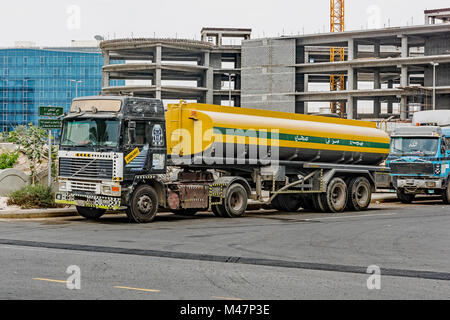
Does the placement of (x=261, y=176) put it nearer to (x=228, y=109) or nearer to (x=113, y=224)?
(x=228, y=109)

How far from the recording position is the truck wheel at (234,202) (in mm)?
20953

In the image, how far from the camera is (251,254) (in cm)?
1261

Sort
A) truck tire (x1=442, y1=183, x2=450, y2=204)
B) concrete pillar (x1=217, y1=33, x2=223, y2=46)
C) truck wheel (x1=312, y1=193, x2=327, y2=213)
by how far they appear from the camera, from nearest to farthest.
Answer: truck wheel (x1=312, y1=193, x2=327, y2=213), truck tire (x1=442, y1=183, x2=450, y2=204), concrete pillar (x1=217, y1=33, x2=223, y2=46)

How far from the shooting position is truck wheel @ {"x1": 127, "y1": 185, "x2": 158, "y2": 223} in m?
18.3

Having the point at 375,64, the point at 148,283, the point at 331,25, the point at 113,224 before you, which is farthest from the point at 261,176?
the point at 331,25

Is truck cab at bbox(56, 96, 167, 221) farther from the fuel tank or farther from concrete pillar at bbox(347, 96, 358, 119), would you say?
concrete pillar at bbox(347, 96, 358, 119)

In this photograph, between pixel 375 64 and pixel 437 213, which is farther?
pixel 375 64

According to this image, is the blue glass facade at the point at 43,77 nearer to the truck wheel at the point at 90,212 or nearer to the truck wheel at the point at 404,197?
the truck wheel at the point at 404,197

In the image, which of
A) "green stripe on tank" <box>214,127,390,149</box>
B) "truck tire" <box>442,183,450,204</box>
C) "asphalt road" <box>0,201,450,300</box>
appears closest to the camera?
"asphalt road" <box>0,201,450,300</box>

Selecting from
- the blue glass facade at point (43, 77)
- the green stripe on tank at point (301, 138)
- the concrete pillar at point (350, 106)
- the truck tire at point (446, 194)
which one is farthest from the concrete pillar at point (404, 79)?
the blue glass facade at point (43, 77)

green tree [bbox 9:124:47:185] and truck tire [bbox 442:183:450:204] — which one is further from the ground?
green tree [bbox 9:124:47:185]

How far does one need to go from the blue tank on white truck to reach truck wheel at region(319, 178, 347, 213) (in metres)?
5.81

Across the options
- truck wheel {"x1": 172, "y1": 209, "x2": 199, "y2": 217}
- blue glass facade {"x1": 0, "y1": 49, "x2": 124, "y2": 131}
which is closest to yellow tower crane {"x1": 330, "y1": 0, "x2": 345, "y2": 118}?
blue glass facade {"x1": 0, "y1": 49, "x2": 124, "y2": 131}
